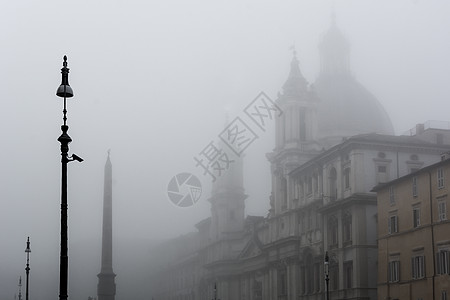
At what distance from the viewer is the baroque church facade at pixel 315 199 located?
68000 millimetres

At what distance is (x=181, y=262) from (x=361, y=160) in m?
72.3

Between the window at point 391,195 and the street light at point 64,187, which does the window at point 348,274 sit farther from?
the street light at point 64,187

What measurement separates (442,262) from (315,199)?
24.1 m

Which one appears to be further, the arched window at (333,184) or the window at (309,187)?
the window at (309,187)

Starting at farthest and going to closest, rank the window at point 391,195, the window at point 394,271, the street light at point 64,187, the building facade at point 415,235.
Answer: the window at point 391,195
the window at point 394,271
the building facade at point 415,235
the street light at point 64,187

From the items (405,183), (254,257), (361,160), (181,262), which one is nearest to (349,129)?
(254,257)

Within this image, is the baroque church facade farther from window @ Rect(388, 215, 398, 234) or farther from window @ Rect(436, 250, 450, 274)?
window @ Rect(436, 250, 450, 274)

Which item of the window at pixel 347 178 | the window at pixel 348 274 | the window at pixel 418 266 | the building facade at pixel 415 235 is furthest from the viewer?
the window at pixel 347 178

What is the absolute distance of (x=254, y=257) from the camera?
96.1 m

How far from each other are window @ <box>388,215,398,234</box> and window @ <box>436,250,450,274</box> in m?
6.30

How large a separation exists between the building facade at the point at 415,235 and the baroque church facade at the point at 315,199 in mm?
6057

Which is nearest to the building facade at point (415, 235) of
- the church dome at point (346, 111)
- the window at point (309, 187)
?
the window at point (309, 187)

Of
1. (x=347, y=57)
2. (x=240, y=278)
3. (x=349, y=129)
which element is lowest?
(x=240, y=278)

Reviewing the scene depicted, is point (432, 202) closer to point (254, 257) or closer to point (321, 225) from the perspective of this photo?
point (321, 225)
